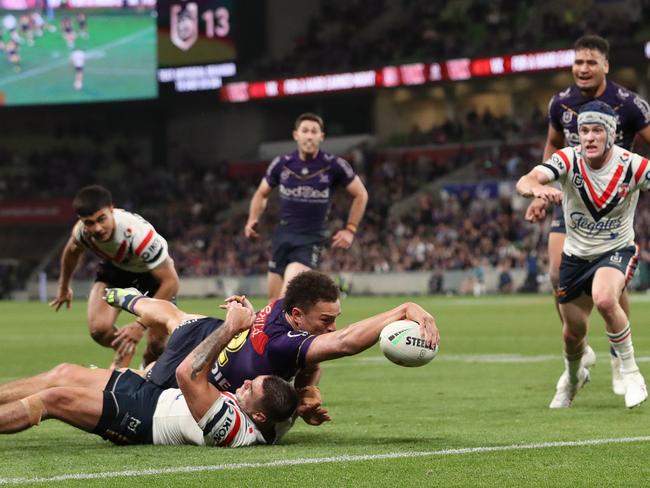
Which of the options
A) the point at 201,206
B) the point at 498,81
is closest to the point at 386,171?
the point at 498,81

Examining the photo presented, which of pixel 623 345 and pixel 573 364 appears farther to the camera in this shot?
pixel 573 364

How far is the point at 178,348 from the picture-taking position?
25.4ft

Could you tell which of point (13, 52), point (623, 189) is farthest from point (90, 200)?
point (13, 52)

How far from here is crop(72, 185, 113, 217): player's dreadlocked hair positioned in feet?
33.4

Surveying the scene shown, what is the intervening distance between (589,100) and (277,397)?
4626 mm

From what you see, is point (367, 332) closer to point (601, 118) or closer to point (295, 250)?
point (601, 118)

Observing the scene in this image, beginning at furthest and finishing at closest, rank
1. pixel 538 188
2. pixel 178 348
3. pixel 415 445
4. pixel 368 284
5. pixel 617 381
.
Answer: pixel 368 284, pixel 617 381, pixel 538 188, pixel 178 348, pixel 415 445

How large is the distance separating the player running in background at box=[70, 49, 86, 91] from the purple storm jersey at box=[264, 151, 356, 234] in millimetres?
39718

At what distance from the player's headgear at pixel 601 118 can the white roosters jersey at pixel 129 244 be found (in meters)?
4.01

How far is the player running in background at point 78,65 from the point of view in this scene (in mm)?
52531

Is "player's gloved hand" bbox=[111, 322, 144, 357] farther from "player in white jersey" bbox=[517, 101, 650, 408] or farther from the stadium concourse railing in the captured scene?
the stadium concourse railing

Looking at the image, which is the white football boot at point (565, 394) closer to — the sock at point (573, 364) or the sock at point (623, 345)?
the sock at point (573, 364)

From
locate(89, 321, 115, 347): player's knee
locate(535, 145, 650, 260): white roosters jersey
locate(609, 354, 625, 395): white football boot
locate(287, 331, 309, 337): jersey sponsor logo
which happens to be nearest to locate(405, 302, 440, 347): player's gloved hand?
locate(287, 331, 309, 337): jersey sponsor logo

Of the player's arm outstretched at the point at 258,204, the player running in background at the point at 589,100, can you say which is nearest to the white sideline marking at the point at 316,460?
Result: the player running in background at the point at 589,100
